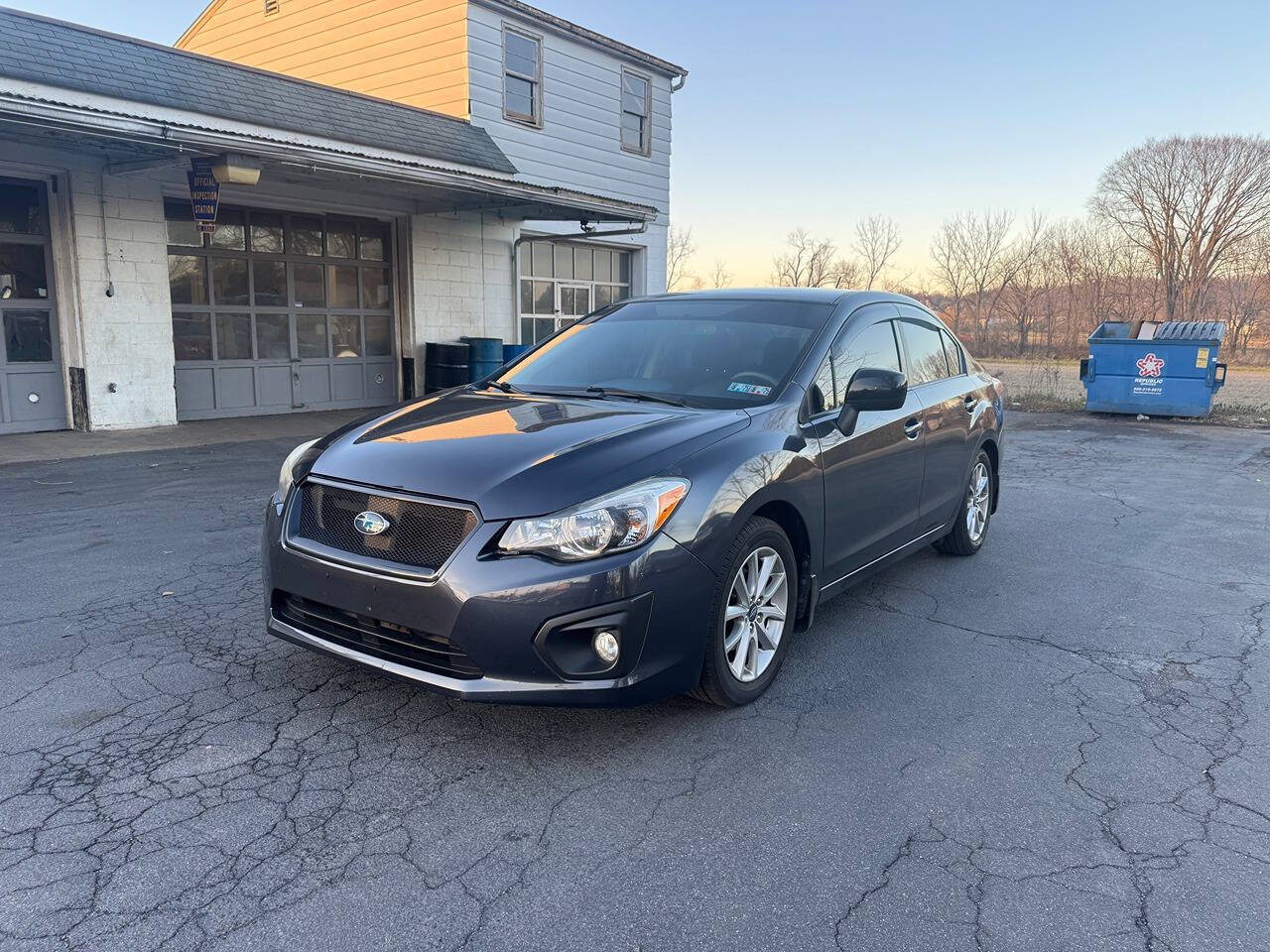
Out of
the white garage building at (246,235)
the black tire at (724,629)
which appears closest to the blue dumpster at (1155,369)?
the white garage building at (246,235)

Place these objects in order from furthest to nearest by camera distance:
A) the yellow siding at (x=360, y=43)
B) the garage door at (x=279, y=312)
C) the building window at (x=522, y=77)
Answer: the building window at (x=522, y=77), the yellow siding at (x=360, y=43), the garage door at (x=279, y=312)

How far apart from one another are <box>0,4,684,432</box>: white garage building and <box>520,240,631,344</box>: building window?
54 mm

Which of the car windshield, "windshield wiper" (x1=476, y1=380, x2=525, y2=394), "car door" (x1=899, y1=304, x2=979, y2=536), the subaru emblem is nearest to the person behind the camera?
the subaru emblem

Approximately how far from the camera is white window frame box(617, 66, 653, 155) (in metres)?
17.3

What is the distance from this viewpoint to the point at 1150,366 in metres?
14.9

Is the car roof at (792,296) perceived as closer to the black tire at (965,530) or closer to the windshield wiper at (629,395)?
the windshield wiper at (629,395)

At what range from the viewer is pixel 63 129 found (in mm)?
8398

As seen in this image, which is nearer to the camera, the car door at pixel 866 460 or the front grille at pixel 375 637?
the front grille at pixel 375 637

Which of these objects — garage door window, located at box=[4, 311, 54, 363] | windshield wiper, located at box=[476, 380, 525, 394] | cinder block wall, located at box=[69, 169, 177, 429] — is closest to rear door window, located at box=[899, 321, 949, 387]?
windshield wiper, located at box=[476, 380, 525, 394]

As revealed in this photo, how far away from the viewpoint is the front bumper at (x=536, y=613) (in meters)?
2.93

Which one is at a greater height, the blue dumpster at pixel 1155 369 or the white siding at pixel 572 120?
the white siding at pixel 572 120

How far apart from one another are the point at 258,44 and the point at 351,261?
298 inches

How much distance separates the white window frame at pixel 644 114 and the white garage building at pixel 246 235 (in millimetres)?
108

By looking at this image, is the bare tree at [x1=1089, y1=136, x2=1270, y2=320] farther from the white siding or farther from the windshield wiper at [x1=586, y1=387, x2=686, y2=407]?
the windshield wiper at [x1=586, y1=387, x2=686, y2=407]
